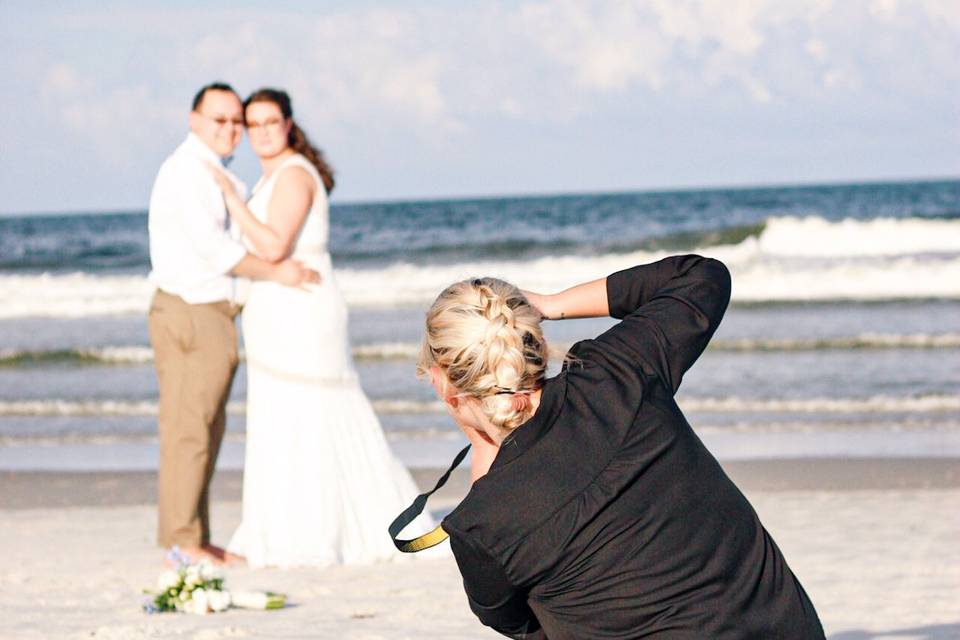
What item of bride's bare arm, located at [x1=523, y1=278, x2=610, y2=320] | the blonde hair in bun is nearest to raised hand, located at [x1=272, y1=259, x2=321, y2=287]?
bride's bare arm, located at [x1=523, y1=278, x2=610, y2=320]


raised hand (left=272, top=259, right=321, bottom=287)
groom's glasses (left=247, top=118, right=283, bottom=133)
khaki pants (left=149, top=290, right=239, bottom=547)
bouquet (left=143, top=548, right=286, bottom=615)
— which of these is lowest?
bouquet (left=143, top=548, right=286, bottom=615)

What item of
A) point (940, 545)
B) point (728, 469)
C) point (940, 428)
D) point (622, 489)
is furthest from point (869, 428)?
point (622, 489)

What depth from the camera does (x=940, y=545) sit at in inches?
242

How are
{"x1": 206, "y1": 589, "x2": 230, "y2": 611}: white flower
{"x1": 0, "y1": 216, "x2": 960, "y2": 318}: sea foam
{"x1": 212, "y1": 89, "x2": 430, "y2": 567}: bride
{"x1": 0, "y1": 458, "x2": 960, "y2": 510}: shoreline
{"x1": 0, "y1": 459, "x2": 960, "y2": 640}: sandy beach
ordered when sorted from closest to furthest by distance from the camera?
{"x1": 0, "y1": 459, "x2": 960, "y2": 640}: sandy beach → {"x1": 206, "y1": 589, "x2": 230, "y2": 611}: white flower → {"x1": 212, "y1": 89, "x2": 430, "y2": 567}: bride → {"x1": 0, "y1": 458, "x2": 960, "y2": 510}: shoreline → {"x1": 0, "y1": 216, "x2": 960, "y2": 318}: sea foam

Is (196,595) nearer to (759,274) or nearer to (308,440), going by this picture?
(308,440)

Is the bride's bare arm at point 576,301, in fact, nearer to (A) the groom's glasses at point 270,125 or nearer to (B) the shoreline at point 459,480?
(A) the groom's glasses at point 270,125

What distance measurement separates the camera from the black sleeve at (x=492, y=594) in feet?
6.84

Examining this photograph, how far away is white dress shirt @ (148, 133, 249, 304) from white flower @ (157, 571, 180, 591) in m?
1.47

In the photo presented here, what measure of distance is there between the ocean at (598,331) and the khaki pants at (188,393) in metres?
0.57

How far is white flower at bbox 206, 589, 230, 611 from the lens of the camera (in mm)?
5027

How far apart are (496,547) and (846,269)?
66.4 feet

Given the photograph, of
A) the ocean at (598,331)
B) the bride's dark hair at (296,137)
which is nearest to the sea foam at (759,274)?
the ocean at (598,331)

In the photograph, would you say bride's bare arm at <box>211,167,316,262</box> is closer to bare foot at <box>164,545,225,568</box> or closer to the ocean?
A: the ocean

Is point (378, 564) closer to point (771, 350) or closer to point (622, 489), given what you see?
point (622, 489)
